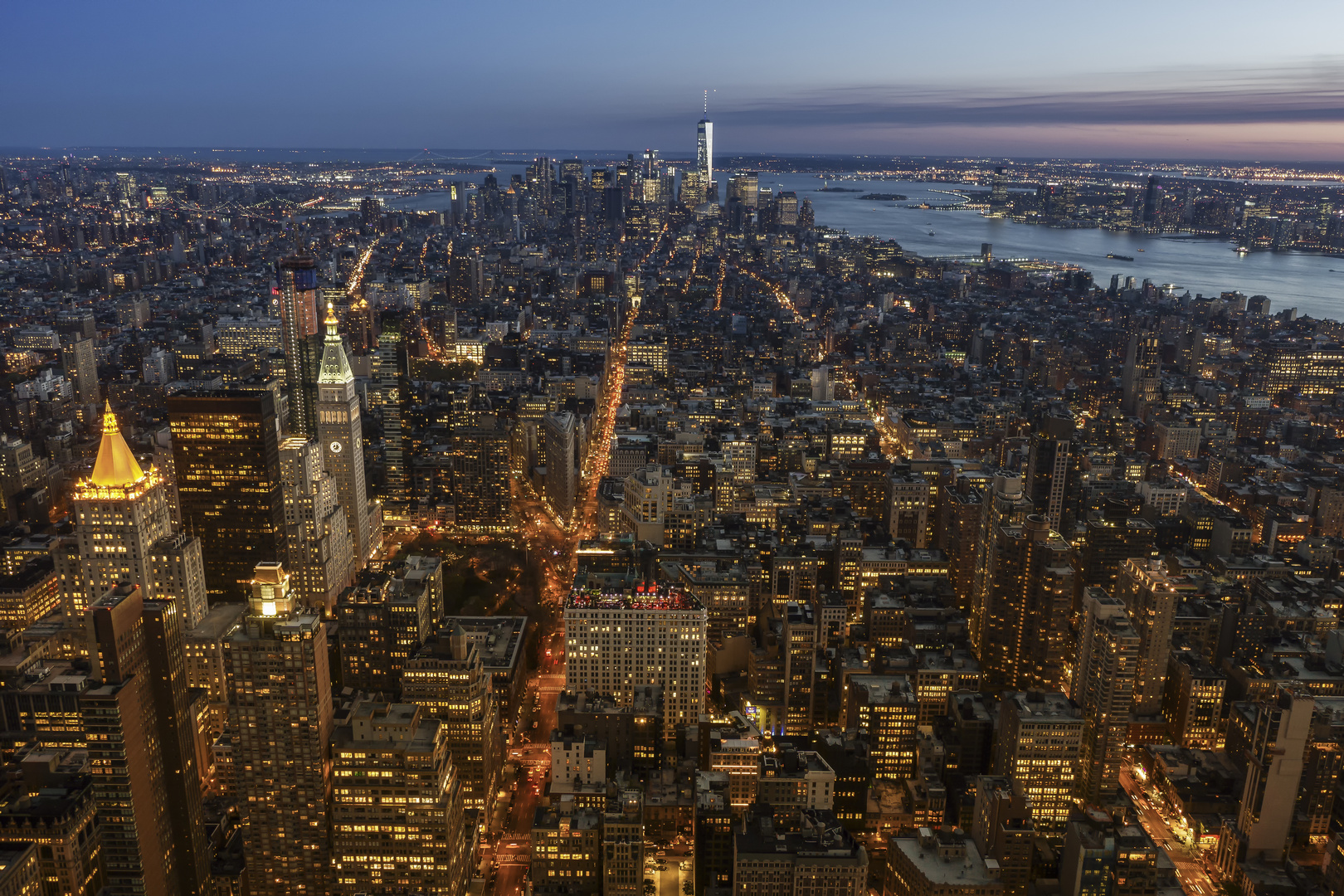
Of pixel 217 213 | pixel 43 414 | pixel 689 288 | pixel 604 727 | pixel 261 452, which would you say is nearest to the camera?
pixel 604 727

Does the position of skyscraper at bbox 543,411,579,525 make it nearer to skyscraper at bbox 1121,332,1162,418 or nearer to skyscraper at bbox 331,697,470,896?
skyscraper at bbox 331,697,470,896

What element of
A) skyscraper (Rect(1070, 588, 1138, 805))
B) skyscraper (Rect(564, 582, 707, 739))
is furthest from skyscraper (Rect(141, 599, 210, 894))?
skyscraper (Rect(1070, 588, 1138, 805))

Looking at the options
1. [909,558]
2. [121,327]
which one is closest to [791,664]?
[909,558]

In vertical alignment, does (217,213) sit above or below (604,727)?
above

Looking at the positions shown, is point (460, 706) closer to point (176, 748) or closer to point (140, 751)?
point (176, 748)

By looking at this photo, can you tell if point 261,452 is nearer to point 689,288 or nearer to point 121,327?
point 121,327
